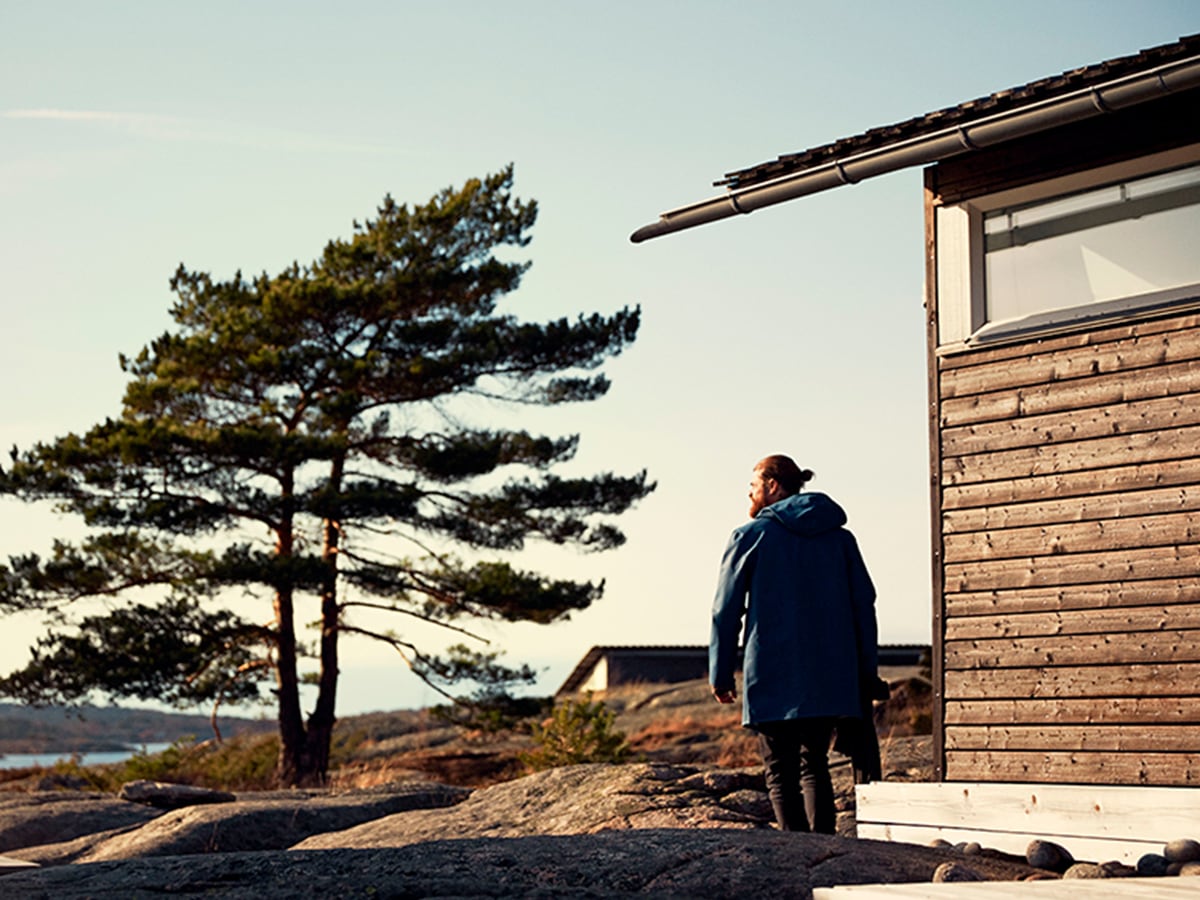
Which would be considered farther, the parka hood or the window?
the window

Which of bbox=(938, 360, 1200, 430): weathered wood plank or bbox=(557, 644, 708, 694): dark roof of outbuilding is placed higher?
bbox=(938, 360, 1200, 430): weathered wood plank

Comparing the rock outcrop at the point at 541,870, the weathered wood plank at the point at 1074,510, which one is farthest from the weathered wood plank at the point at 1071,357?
the rock outcrop at the point at 541,870

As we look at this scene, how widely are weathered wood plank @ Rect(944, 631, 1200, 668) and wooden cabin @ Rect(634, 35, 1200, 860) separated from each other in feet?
0.04

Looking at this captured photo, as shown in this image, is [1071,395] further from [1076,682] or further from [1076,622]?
[1076,682]

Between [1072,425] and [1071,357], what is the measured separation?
1.32ft

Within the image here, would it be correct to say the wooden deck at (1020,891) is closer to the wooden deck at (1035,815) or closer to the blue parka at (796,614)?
the blue parka at (796,614)

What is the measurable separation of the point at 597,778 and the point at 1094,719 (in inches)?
140

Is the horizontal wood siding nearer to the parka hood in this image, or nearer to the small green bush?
the parka hood

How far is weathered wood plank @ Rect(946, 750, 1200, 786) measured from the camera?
A: 297 inches

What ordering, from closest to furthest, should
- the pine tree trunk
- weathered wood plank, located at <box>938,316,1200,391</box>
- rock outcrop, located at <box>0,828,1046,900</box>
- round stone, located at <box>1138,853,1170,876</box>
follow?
rock outcrop, located at <box>0,828,1046,900</box>
round stone, located at <box>1138,853,1170,876</box>
weathered wood plank, located at <box>938,316,1200,391</box>
the pine tree trunk

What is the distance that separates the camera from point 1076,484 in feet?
26.6

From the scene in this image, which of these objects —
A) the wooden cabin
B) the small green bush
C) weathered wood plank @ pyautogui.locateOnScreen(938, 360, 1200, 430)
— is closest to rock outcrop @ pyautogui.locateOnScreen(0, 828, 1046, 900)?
the wooden cabin

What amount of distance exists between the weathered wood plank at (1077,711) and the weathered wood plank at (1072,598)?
51cm

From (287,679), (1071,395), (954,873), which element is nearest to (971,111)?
(1071,395)
